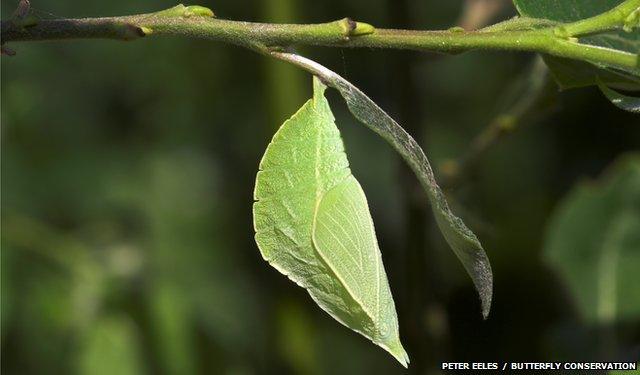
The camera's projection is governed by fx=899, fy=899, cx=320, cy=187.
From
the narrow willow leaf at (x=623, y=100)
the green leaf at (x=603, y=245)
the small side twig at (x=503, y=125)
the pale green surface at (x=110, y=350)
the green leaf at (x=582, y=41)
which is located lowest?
the pale green surface at (x=110, y=350)

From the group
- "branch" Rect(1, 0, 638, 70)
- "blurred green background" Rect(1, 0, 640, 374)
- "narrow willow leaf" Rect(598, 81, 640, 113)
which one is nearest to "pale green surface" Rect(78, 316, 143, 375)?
"blurred green background" Rect(1, 0, 640, 374)

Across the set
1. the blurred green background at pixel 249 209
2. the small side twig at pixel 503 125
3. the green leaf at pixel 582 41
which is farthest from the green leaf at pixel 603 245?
the green leaf at pixel 582 41

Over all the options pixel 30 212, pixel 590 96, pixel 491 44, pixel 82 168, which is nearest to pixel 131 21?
pixel 491 44

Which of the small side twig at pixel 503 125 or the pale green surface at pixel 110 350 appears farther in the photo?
the pale green surface at pixel 110 350

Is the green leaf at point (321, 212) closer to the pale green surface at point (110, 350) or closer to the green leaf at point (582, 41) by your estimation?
the green leaf at point (582, 41)

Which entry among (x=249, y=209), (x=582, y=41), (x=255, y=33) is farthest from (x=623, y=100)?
(x=249, y=209)

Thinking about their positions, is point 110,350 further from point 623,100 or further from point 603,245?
point 623,100

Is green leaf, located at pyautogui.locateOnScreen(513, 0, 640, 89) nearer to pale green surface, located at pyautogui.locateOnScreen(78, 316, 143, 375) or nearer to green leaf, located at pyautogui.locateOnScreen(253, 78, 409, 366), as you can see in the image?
green leaf, located at pyautogui.locateOnScreen(253, 78, 409, 366)

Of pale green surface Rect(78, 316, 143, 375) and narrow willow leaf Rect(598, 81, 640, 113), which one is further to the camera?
pale green surface Rect(78, 316, 143, 375)
